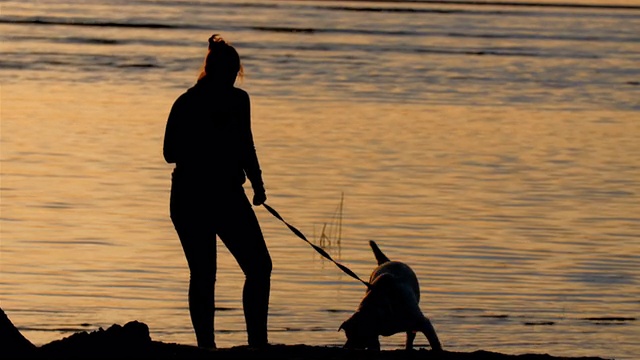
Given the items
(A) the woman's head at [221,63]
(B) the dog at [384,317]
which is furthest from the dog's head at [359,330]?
(A) the woman's head at [221,63]

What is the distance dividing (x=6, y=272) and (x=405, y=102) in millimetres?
15996

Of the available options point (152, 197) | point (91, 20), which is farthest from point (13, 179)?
point (91, 20)

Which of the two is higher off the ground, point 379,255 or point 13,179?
point 379,255

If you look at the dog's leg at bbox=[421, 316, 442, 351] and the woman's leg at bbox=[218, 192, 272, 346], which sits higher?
the woman's leg at bbox=[218, 192, 272, 346]

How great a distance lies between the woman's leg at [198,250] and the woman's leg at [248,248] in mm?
89

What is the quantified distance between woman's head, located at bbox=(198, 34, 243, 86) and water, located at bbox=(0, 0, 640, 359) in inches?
120

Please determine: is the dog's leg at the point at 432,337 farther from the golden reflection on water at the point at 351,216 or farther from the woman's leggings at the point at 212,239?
the golden reflection on water at the point at 351,216

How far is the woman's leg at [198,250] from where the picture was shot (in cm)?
873

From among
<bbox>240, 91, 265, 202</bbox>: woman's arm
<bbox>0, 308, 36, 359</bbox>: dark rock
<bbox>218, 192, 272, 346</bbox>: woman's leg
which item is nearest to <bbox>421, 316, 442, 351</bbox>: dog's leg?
<bbox>218, 192, 272, 346</bbox>: woman's leg

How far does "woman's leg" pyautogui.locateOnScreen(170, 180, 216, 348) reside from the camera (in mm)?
8727

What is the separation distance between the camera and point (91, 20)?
5431cm

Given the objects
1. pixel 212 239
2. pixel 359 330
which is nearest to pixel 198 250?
pixel 212 239

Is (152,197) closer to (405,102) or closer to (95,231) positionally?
(95,231)

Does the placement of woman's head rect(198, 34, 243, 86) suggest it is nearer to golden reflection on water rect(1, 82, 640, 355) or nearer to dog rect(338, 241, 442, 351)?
dog rect(338, 241, 442, 351)
